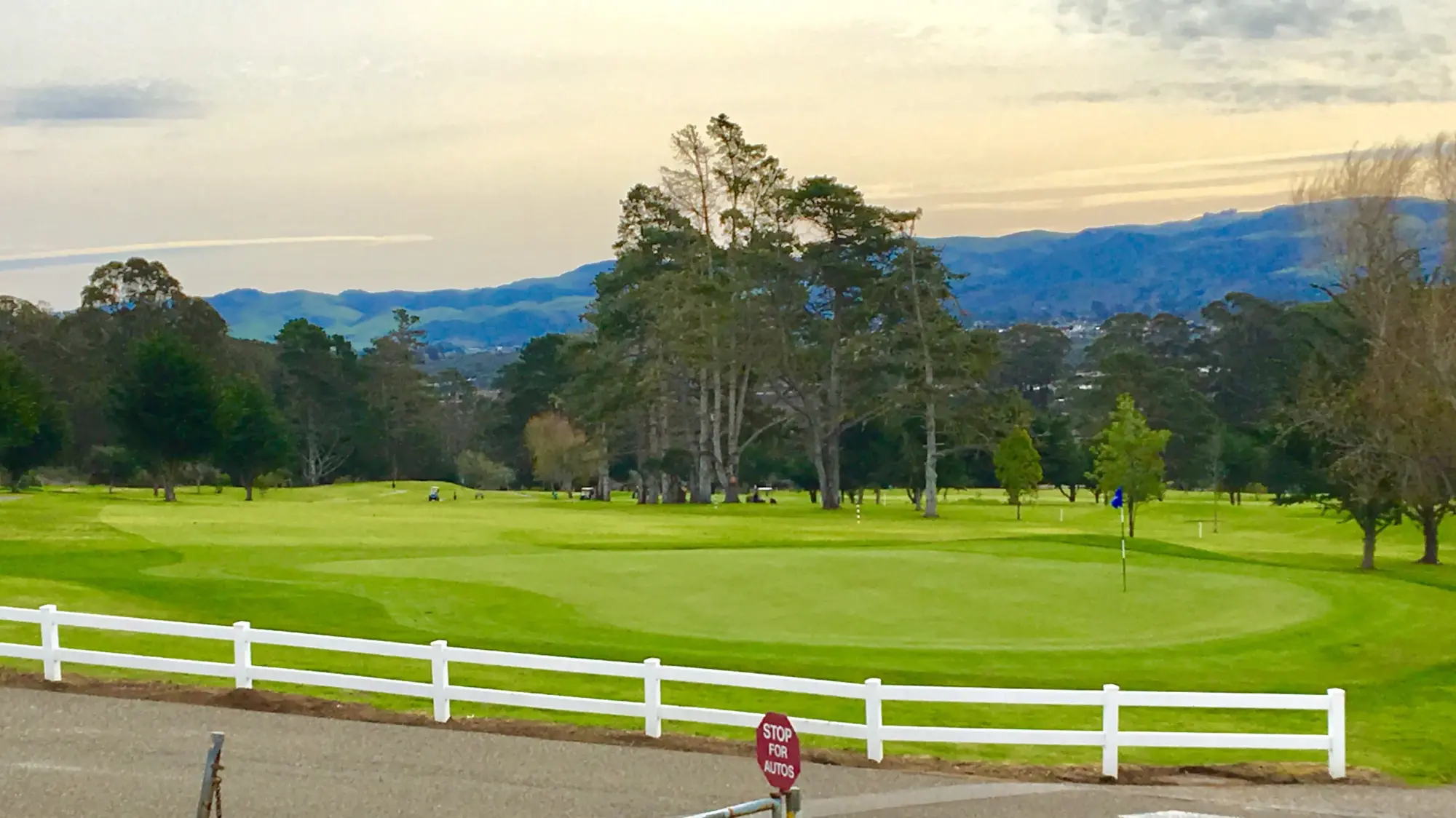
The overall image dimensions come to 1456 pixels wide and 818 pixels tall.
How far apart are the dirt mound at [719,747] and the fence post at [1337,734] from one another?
0.14m

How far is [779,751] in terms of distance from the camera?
335 inches

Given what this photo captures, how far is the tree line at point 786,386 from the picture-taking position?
5566cm

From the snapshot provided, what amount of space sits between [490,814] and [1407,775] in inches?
373

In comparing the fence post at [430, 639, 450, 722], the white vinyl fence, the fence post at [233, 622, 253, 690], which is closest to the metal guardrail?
the white vinyl fence

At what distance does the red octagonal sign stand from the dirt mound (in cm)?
590

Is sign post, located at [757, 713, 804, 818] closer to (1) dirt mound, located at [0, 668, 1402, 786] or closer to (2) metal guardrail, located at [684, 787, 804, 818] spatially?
(2) metal guardrail, located at [684, 787, 804, 818]

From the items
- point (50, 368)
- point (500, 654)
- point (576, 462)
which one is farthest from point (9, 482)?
point (500, 654)

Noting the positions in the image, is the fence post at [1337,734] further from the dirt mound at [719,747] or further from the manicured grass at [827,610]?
the manicured grass at [827,610]

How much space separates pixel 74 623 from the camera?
17.5 m

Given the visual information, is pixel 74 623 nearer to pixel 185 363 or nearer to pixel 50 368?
pixel 185 363

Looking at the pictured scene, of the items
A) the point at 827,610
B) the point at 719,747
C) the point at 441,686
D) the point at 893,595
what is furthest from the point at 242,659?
the point at 893,595

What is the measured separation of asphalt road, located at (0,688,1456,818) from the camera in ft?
40.2

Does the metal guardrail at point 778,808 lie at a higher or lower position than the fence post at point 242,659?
higher

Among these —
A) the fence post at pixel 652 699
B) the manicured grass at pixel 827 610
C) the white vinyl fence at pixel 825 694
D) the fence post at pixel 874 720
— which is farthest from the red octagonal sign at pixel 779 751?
the manicured grass at pixel 827 610
